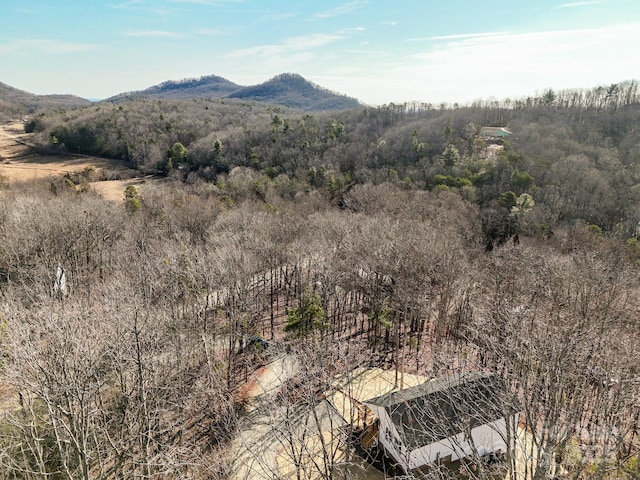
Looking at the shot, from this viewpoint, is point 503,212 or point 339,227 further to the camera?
point 503,212

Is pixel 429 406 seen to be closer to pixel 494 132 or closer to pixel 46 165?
pixel 494 132

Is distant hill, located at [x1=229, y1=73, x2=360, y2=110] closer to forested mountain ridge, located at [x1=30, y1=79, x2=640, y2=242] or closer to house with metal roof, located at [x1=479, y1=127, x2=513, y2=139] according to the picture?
forested mountain ridge, located at [x1=30, y1=79, x2=640, y2=242]

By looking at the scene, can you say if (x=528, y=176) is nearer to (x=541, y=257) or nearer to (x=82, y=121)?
(x=541, y=257)

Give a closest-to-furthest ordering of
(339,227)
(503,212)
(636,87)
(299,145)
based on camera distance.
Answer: (339,227) < (503,212) < (299,145) < (636,87)

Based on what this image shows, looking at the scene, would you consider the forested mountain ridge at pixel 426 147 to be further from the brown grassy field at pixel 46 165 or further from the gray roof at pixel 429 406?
the gray roof at pixel 429 406

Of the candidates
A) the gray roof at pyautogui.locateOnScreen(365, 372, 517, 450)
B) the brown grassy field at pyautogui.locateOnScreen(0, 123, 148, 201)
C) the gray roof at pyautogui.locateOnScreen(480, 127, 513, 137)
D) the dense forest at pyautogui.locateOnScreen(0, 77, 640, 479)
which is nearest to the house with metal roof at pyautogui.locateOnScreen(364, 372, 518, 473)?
the gray roof at pyautogui.locateOnScreen(365, 372, 517, 450)

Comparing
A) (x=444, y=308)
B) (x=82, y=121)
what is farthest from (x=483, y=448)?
(x=82, y=121)
